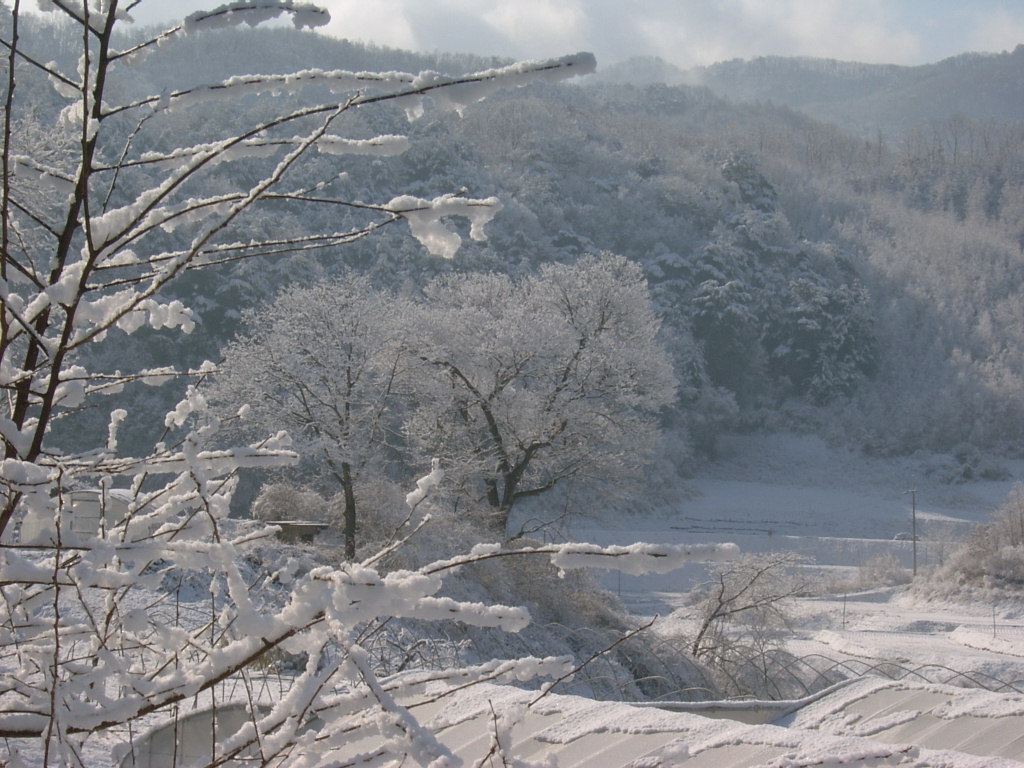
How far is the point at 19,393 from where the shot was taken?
1549mm

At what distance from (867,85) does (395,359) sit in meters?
130

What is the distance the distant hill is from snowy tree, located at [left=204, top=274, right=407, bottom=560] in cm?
9881

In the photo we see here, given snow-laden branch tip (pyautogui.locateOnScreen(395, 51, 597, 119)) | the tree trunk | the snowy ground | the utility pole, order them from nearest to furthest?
snow-laden branch tip (pyautogui.locateOnScreen(395, 51, 597, 119))
the snowy ground
the tree trunk
the utility pole

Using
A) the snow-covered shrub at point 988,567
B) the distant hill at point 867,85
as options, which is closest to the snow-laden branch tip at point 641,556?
the snow-covered shrub at point 988,567

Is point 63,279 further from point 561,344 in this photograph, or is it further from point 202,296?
point 202,296

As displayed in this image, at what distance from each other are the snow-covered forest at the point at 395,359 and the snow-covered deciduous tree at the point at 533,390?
0.08 m

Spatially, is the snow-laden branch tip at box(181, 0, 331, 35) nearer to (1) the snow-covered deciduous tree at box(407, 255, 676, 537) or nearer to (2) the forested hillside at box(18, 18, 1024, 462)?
(1) the snow-covered deciduous tree at box(407, 255, 676, 537)

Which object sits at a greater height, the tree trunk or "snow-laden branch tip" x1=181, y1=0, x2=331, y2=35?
"snow-laden branch tip" x1=181, y1=0, x2=331, y2=35

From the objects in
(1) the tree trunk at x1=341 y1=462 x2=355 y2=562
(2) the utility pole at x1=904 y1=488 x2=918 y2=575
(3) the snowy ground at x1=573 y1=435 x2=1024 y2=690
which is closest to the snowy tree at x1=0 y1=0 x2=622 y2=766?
(3) the snowy ground at x1=573 y1=435 x2=1024 y2=690

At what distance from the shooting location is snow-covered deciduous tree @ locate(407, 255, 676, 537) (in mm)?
17859

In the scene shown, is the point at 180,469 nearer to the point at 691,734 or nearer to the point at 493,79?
the point at 493,79

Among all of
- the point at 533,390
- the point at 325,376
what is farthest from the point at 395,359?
the point at 533,390

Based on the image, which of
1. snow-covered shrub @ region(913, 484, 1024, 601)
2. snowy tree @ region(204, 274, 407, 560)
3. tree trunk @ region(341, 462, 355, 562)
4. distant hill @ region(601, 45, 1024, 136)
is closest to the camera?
tree trunk @ region(341, 462, 355, 562)

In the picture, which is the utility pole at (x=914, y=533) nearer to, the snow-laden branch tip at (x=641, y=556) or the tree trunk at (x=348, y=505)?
the tree trunk at (x=348, y=505)
